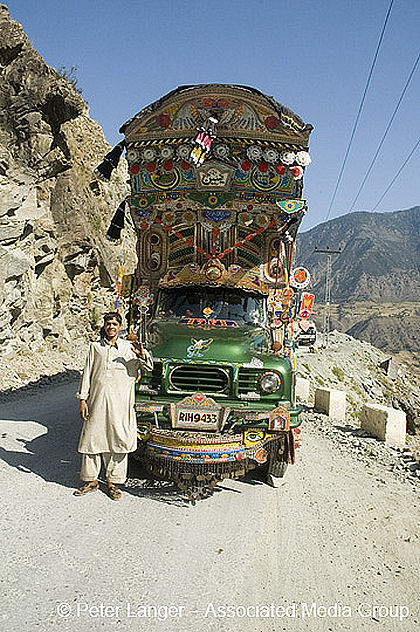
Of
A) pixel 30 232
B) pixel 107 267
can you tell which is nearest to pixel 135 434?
pixel 30 232

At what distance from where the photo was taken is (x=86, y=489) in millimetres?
5555

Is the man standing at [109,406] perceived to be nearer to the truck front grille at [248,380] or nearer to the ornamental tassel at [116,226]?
the truck front grille at [248,380]

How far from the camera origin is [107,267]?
1021 inches

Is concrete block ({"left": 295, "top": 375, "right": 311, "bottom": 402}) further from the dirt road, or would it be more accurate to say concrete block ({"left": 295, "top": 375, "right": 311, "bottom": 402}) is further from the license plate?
the license plate

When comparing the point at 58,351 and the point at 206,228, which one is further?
the point at 58,351

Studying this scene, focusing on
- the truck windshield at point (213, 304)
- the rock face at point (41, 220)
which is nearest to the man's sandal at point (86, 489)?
the truck windshield at point (213, 304)

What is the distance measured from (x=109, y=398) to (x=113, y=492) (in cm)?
105

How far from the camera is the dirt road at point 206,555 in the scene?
3.54 meters

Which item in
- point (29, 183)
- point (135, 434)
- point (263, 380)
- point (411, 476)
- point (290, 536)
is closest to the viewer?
point (290, 536)

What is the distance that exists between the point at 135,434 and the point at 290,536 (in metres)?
1.94

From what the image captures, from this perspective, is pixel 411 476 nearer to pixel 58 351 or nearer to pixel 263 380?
pixel 263 380

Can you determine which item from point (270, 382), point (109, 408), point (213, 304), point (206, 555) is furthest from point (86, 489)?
point (213, 304)

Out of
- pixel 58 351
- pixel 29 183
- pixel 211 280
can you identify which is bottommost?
pixel 58 351

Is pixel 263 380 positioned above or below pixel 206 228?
below
